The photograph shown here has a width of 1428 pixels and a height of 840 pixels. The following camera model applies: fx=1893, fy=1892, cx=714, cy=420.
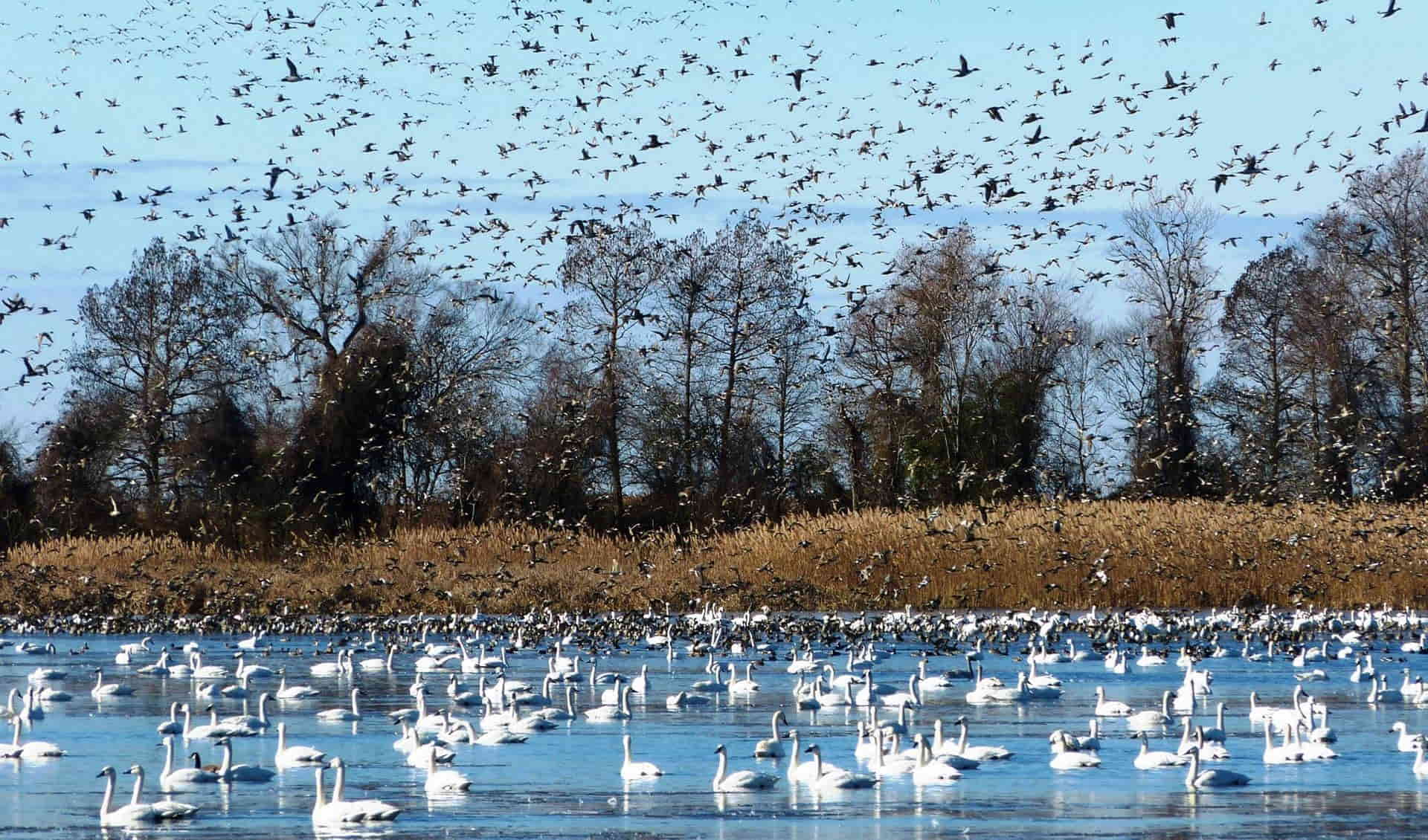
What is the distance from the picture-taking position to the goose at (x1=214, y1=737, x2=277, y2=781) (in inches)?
564

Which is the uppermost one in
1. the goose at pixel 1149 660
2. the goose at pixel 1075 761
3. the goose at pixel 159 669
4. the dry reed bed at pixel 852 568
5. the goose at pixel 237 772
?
the dry reed bed at pixel 852 568

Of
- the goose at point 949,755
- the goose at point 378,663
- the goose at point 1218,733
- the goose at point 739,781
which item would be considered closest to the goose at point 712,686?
the goose at point 378,663

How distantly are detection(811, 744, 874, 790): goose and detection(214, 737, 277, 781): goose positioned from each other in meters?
4.19

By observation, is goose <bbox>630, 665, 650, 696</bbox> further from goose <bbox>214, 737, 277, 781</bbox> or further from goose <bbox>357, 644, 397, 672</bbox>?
goose <bbox>214, 737, 277, 781</bbox>

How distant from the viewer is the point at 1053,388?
172 ft

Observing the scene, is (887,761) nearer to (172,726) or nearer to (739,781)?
(739,781)

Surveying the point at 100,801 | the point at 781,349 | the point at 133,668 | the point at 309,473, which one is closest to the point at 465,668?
the point at 133,668

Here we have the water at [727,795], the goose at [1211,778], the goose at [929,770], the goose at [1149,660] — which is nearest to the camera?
the water at [727,795]

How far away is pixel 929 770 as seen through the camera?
14.2m

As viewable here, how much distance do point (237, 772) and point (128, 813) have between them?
7.67 ft

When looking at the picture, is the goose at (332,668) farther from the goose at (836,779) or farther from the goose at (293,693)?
the goose at (836,779)

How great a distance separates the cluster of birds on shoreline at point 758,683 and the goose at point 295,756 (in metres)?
0.02

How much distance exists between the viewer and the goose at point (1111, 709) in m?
18.4

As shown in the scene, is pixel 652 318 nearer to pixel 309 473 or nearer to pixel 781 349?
pixel 781 349
